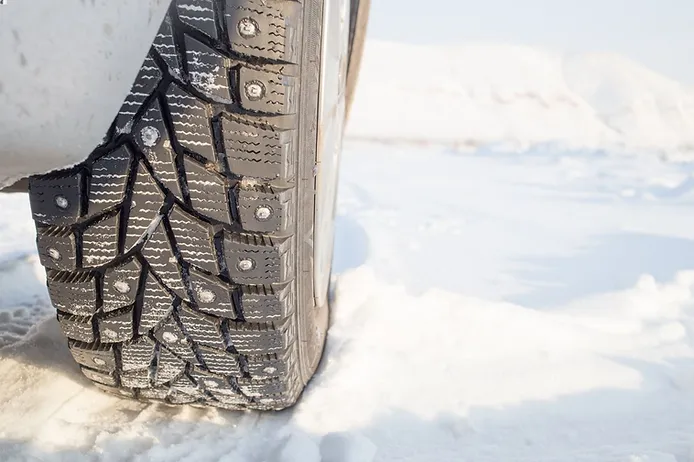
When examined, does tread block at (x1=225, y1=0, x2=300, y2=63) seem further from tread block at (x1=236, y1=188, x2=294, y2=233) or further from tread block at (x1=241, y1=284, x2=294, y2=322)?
tread block at (x1=241, y1=284, x2=294, y2=322)

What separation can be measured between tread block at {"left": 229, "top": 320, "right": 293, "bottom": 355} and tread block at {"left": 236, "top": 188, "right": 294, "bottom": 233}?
18 centimetres

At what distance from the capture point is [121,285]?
84 cm

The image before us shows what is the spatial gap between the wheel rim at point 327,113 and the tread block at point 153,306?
0.26m

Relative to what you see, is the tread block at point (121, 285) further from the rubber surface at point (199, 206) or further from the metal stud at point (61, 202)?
the metal stud at point (61, 202)

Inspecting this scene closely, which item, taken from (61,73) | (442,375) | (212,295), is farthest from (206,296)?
(442,375)

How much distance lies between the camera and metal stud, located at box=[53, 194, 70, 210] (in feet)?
2.52

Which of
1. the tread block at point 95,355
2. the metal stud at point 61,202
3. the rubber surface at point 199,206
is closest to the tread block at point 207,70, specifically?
the rubber surface at point 199,206

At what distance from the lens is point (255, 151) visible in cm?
75

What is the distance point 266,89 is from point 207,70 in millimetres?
79

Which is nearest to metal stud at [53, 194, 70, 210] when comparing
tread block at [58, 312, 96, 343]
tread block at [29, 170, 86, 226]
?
tread block at [29, 170, 86, 226]

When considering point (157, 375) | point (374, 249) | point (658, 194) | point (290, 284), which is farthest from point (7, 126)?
point (658, 194)

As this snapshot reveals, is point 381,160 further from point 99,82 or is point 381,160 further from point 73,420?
point 99,82

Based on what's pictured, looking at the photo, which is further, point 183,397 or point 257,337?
point 183,397

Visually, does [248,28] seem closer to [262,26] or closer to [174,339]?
[262,26]
